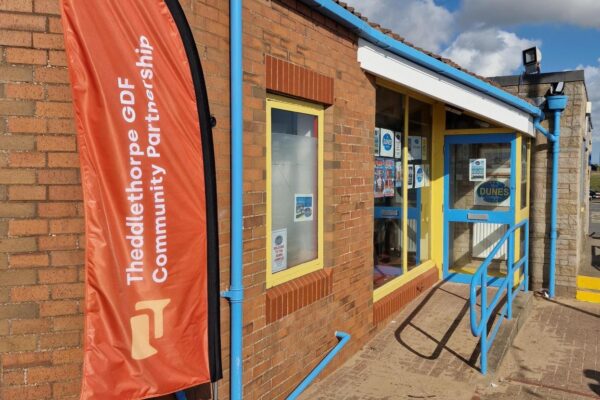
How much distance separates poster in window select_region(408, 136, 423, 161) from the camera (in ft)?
22.0

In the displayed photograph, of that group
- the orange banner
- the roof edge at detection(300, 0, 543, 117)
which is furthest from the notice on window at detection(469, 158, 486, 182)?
the orange banner

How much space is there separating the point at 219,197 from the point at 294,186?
1.07 metres

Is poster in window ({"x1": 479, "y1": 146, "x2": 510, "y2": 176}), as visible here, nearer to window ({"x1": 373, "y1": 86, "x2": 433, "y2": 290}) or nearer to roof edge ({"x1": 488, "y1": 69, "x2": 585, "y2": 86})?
window ({"x1": 373, "y1": 86, "x2": 433, "y2": 290})

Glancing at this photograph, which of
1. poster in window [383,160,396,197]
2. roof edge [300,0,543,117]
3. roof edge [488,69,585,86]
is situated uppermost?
roof edge [488,69,585,86]

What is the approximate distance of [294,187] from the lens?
4254mm

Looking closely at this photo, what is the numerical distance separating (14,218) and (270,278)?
6.04 ft

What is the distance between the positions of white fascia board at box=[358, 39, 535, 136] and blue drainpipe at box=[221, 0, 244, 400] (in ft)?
6.09

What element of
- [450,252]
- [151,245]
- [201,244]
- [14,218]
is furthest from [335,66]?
[450,252]

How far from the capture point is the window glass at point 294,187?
4.02m

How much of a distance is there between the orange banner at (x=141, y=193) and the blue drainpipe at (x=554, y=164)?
6143 millimetres

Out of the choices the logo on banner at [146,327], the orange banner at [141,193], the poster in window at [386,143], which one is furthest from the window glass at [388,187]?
the logo on banner at [146,327]

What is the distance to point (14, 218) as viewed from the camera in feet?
Answer: 8.30

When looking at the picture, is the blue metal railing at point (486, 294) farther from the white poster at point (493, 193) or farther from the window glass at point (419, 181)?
the window glass at point (419, 181)

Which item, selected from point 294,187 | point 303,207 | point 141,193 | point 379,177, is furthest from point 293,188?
point 379,177
